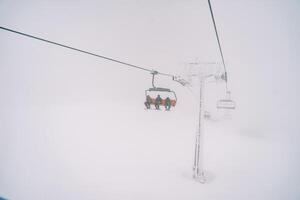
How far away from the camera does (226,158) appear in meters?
5.75

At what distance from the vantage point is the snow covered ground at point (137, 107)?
15.1 ft

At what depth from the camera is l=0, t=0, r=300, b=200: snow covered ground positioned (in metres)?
4.61

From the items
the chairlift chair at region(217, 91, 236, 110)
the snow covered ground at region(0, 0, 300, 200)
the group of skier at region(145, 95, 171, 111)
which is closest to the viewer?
the group of skier at region(145, 95, 171, 111)

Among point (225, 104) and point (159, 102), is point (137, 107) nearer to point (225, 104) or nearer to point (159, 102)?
point (225, 104)

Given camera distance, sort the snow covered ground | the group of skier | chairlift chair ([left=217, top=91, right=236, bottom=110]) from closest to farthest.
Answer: the group of skier → the snow covered ground → chairlift chair ([left=217, top=91, right=236, bottom=110])

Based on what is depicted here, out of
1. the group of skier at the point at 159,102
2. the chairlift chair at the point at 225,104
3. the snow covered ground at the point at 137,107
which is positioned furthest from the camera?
the chairlift chair at the point at 225,104

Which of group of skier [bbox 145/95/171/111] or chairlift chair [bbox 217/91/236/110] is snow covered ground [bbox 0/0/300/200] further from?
group of skier [bbox 145/95/171/111]

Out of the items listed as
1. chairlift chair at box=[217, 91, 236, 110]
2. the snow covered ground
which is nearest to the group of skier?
the snow covered ground

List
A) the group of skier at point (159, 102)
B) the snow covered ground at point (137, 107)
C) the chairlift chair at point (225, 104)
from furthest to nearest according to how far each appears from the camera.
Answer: the chairlift chair at point (225, 104) → the snow covered ground at point (137, 107) → the group of skier at point (159, 102)

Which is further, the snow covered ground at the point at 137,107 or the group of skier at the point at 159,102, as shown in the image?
the snow covered ground at the point at 137,107

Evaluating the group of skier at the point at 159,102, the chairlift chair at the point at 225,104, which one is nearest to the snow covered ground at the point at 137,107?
the chairlift chair at the point at 225,104

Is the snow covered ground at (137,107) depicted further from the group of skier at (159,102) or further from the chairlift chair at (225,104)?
the group of skier at (159,102)

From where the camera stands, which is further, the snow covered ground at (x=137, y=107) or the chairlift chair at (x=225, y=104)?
the chairlift chair at (x=225, y=104)

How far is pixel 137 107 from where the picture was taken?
8445mm
